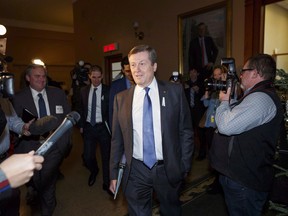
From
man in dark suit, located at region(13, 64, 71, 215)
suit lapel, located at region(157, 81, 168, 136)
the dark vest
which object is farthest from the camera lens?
man in dark suit, located at region(13, 64, 71, 215)

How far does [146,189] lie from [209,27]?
383 cm

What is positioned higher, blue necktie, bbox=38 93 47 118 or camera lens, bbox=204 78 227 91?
camera lens, bbox=204 78 227 91

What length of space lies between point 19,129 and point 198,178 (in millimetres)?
2658

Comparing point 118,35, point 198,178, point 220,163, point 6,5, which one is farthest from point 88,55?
point 220,163

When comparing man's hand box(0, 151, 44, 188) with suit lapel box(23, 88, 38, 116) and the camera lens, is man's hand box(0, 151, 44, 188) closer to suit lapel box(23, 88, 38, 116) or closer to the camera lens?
the camera lens

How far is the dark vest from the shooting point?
5.45ft

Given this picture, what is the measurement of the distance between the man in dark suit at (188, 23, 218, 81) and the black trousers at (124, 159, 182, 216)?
3.41 metres

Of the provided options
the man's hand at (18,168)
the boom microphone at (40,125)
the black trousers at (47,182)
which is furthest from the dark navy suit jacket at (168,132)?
the man's hand at (18,168)

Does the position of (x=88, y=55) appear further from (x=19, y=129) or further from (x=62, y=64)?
(x=19, y=129)

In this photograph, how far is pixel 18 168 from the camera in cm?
90

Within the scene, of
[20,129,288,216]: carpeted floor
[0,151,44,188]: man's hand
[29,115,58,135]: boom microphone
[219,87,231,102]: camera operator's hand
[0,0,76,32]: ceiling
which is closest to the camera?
[0,151,44,188]: man's hand

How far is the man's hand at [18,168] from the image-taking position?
90 cm

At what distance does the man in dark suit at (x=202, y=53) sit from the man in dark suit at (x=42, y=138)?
323 centimetres

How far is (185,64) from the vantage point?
5.26 meters
